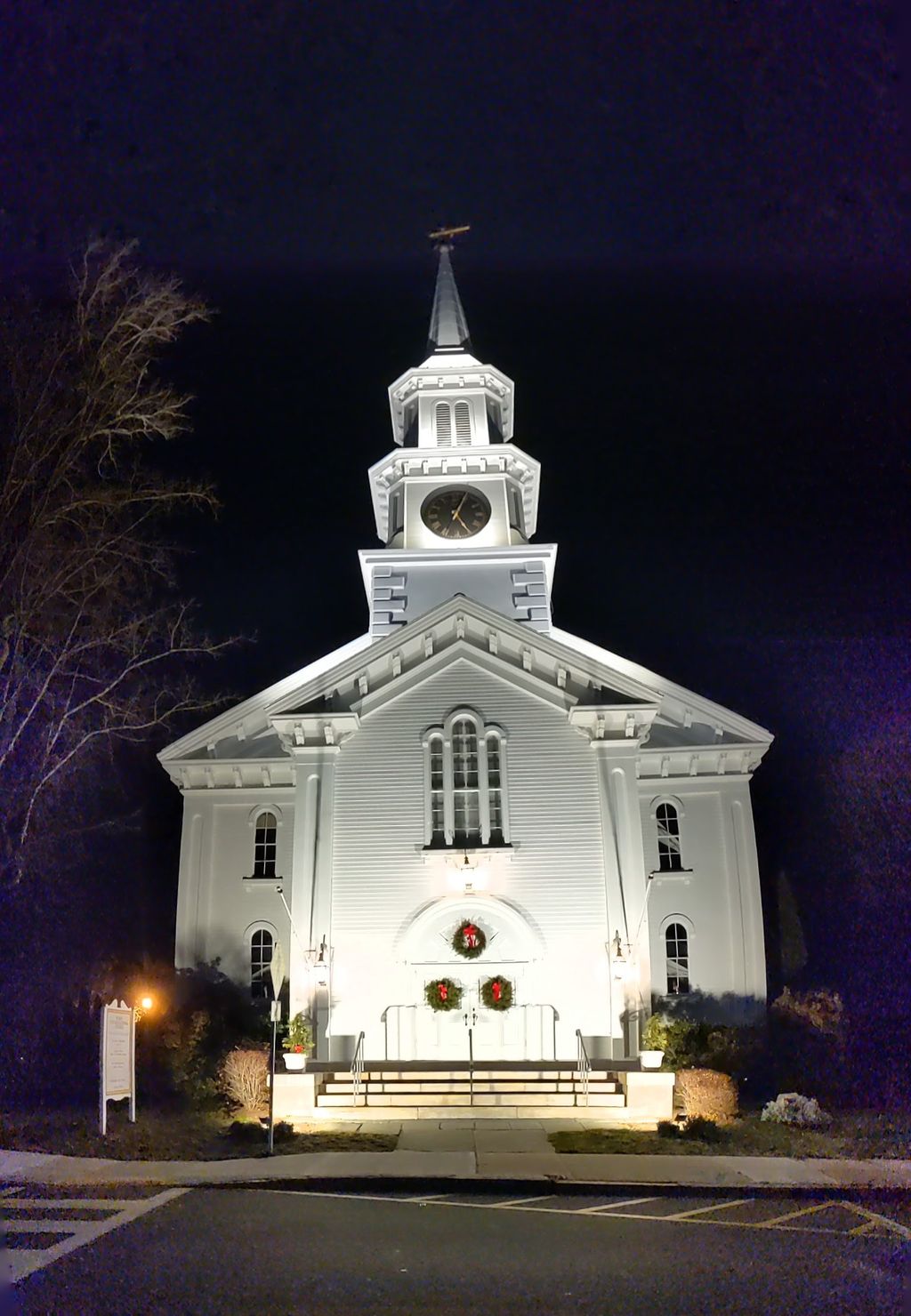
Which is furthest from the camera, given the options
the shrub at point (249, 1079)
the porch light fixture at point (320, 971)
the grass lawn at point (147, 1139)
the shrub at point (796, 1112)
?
the porch light fixture at point (320, 971)

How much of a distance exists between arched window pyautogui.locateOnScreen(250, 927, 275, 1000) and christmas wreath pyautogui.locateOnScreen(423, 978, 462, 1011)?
5.22 metres

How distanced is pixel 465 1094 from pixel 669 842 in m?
9.34

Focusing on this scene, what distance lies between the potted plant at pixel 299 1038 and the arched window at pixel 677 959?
8837 mm

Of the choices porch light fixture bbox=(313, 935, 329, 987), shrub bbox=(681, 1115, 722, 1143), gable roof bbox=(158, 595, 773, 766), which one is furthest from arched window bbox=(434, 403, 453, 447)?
shrub bbox=(681, 1115, 722, 1143)

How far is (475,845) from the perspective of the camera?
2364 cm

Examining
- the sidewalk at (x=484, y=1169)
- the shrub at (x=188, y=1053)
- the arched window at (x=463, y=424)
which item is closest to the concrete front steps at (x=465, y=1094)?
the shrub at (x=188, y=1053)

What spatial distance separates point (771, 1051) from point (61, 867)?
21059 mm

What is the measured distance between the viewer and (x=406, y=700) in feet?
82.3

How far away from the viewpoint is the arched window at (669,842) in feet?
88.0

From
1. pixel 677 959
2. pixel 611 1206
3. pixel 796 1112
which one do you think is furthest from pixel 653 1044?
pixel 611 1206

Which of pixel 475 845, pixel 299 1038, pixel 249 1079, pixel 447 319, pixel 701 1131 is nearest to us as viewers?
pixel 701 1131

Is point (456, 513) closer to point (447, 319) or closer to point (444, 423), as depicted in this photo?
point (444, 423)

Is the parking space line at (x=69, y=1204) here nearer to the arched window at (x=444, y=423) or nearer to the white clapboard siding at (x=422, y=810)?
the white clapboard siding at (x=422, y=810)

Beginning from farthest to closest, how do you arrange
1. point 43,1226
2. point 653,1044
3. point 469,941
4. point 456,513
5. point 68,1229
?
point 456,513 → point 469,941 → point 653,1044 → point 43,1226 → point 68,1229
